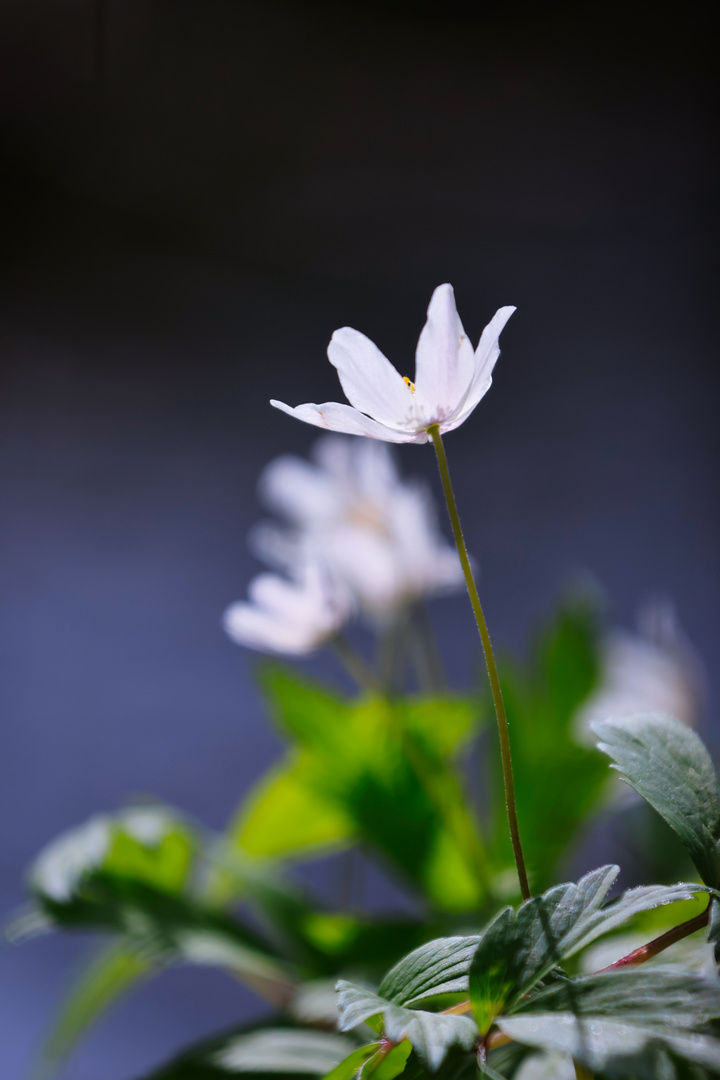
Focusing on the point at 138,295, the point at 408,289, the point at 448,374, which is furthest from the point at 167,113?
the point at 448,374

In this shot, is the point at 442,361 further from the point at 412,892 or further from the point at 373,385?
the point at 412,892

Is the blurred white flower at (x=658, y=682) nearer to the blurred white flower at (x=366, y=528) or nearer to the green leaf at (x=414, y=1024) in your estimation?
the blurred white flower at (x=366, y=528)

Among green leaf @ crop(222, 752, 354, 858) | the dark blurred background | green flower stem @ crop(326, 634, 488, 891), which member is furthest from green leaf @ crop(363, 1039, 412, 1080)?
the dark blurred background

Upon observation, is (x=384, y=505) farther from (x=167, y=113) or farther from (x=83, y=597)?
(x=167, y=113)

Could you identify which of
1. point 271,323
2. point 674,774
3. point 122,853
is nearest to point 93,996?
point 122,853

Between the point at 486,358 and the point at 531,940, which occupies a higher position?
the point at 486,358
